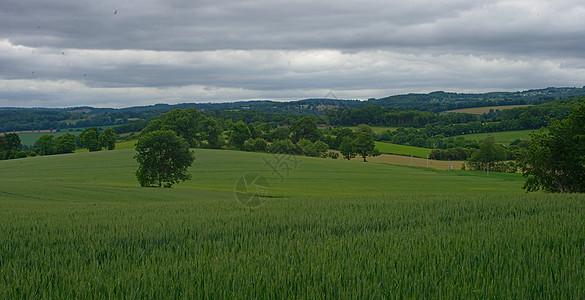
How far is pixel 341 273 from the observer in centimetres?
537

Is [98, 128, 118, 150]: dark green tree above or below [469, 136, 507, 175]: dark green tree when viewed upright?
above

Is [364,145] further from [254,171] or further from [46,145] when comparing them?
[46,145]

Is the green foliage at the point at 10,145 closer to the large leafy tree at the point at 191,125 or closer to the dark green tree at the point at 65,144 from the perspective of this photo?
the dark green tree at the point at 65,144

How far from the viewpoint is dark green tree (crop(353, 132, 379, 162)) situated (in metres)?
89.8

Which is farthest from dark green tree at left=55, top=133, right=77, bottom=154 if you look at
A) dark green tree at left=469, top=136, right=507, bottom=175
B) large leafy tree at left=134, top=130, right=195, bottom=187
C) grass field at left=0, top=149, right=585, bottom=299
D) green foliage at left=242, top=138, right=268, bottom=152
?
grass field at left=0, top=149, right=585, bottom=299

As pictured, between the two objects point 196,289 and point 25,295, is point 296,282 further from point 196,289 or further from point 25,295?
point 25,295

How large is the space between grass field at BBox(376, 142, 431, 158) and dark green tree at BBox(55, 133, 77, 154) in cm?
7101

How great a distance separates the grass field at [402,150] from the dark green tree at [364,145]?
16.4ft

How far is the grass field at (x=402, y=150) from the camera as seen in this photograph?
93.5m

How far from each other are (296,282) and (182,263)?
79.9 inches

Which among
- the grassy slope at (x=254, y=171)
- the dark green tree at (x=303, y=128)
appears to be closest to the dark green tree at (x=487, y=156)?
the grassy slope at (x=254, y=171)

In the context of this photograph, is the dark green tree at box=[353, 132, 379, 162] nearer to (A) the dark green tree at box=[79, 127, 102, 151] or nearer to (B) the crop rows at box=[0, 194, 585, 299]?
(A) the dark green tree at box=[79, 127, 102, 151]

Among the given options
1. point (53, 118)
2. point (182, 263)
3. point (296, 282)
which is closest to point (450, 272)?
point (296, 282)

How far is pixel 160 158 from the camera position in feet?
147
